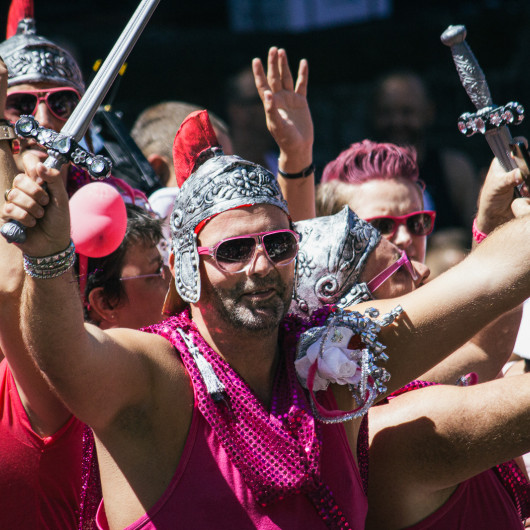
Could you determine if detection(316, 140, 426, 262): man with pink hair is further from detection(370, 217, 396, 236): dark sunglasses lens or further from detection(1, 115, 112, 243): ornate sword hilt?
detection(1, 115, 112, 243): ornate sword hilt

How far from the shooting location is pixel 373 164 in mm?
3701

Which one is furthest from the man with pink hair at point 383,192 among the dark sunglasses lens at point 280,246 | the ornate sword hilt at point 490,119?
the dark sunglasses lens at point 280,246

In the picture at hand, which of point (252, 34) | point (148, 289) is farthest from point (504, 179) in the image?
point (252, 34)

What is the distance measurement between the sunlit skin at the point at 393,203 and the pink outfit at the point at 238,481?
1.40 m

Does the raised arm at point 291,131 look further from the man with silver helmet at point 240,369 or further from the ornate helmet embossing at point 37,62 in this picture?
the man with silver helmet at point 240,369

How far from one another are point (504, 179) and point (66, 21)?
14.2 ft

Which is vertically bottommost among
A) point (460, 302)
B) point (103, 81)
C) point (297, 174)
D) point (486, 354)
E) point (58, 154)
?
point (486, 354)

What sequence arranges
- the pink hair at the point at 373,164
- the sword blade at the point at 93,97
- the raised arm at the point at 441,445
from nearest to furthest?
1. the sword blade at the point at 93,97
2. the raised arm at the point at 441,445
3. the pink hair at the point at 373,164

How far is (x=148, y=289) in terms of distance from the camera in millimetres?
3006

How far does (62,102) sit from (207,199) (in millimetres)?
1123

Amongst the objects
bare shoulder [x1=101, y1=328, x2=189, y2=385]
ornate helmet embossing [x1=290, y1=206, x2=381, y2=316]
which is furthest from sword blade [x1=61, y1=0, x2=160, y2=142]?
ornate helmet embossing [x1=290, y1=206, x2=381, y2=316]

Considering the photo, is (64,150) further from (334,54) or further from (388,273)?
(334,54)

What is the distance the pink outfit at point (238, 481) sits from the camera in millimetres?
2104

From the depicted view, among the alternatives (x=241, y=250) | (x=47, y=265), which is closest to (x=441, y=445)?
(x=241, y=250)
